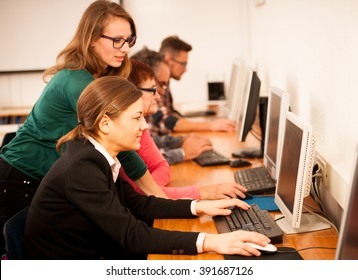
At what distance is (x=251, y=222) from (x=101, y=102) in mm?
623

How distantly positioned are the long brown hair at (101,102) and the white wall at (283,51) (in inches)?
28.1

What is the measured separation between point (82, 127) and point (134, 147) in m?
0.18

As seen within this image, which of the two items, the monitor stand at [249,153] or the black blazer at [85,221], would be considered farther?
the monitor stand at [249,153]

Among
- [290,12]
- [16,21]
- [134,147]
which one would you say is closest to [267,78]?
[290,12]

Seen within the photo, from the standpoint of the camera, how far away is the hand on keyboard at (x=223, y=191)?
6.55ft

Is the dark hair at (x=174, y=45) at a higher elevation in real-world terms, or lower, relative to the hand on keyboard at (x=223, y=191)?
higher

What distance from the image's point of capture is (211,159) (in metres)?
2.79

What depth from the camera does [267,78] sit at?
364cm

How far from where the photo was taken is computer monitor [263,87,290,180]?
1944 mm

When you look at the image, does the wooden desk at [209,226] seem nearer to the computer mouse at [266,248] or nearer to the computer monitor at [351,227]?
the computer mouse at [266,248]

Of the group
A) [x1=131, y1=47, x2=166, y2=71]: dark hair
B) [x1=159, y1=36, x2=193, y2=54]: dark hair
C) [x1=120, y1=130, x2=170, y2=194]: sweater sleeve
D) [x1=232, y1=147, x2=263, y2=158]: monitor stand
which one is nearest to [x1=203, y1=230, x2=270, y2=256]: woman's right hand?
[x1=120, y1=130, x2=170, y2=194]: sweater sleeve

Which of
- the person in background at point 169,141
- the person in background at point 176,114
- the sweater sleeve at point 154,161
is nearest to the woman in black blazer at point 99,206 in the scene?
the sweater sleeve at point 154,161

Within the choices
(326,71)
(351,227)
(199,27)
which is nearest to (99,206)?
(351,227)

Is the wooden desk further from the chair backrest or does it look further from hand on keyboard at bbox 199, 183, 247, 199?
the chair backrest
